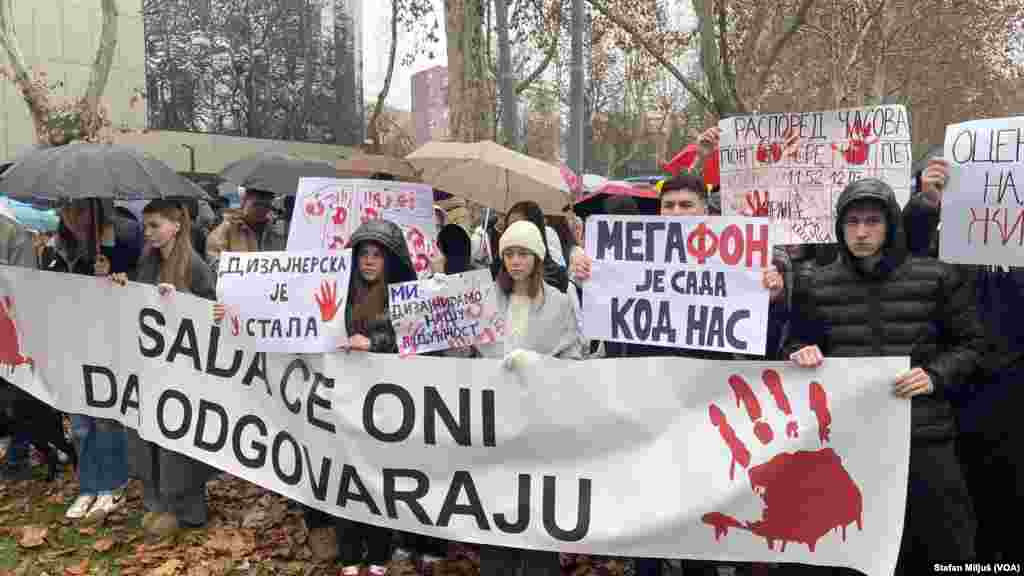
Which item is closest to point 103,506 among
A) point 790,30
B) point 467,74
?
point 467,74

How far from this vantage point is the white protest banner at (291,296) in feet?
12.6

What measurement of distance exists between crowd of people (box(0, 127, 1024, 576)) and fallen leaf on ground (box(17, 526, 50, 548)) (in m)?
0.17

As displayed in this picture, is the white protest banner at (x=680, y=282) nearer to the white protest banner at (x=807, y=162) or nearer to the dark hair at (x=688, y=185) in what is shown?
the dark hair at (x=688, y=185)

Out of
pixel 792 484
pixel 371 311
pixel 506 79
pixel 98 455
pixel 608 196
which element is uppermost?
pixel 506 79

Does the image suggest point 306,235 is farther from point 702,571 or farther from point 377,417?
point 702,571

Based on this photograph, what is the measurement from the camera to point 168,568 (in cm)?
417

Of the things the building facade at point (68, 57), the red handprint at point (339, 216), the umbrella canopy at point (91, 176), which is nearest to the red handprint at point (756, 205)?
the red handprint at point (339, 216)

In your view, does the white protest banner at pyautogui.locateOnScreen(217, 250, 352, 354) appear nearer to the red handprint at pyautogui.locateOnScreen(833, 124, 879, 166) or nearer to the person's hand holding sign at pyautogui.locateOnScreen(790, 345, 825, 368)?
the person's hand holding sign at pyautogui.locateOnScreen(790, 345, 825, 368)

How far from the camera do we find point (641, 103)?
37500mm

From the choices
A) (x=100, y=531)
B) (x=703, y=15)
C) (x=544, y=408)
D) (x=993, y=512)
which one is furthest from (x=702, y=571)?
(x=703, y=15)

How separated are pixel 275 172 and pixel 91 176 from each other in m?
2.45

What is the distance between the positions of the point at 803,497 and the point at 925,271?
952 mm

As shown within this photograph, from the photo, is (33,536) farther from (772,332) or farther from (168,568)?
(772,332)

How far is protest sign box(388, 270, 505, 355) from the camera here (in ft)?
12.1
